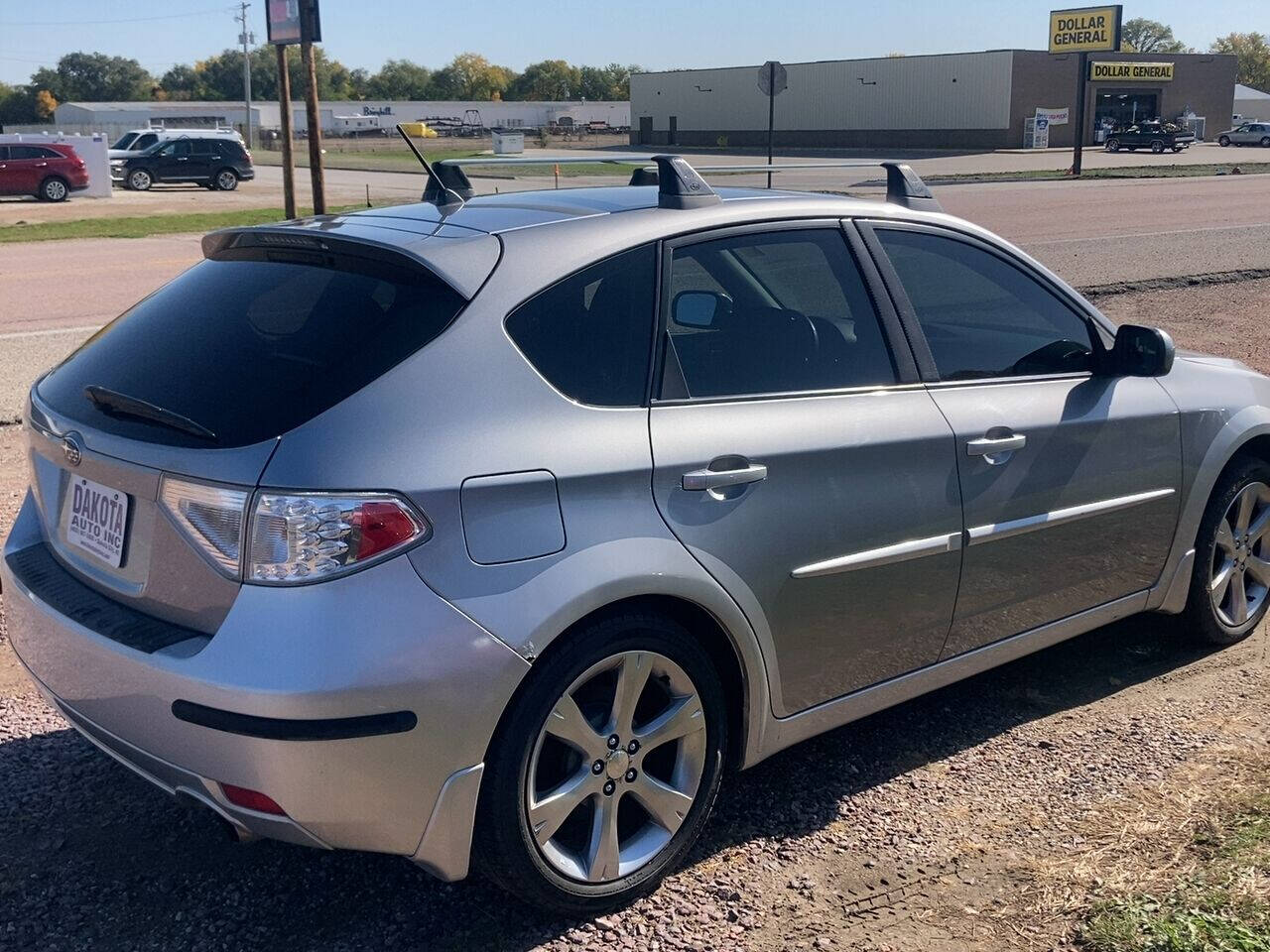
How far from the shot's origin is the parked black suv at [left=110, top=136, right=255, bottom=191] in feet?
127

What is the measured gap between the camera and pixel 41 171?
33.0 meters

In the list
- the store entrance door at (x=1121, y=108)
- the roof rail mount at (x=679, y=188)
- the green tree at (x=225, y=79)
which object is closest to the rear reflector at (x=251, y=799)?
the roof rail mount at (x=679, y=188)

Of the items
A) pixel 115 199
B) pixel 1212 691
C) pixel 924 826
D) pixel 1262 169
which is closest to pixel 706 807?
pixel 924 826

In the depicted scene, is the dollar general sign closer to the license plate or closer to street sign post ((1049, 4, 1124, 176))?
Answer: street sign post ((1049, 4, 1124, 176))

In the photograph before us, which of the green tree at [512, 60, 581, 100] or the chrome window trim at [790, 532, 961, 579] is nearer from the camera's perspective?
the chrome window trim at [790, 532, 961, 579]

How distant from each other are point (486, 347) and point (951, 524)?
1522mm

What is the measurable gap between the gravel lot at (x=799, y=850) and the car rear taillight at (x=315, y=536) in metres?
0.97

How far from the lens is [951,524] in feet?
12.3

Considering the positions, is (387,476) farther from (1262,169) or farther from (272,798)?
(1262,169)

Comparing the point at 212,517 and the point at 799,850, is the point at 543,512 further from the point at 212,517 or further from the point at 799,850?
the point at 799,850

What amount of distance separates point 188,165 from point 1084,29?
138 ft

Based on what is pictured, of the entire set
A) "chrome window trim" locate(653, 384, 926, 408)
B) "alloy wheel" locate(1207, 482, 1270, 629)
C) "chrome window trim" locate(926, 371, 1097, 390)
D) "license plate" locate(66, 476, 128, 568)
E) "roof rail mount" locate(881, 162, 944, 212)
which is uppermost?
"roof rail mount" locate(881, 162, 944, 212)

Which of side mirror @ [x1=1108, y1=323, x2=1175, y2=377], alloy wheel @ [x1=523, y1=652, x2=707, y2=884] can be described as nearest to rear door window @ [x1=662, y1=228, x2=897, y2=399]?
alloy wheel @ [x1=523, y1=652, x2=707, y2=884]

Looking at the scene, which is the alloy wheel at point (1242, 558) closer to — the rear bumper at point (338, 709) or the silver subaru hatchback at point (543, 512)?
the silver subaru hatchback at point (543, 512)
